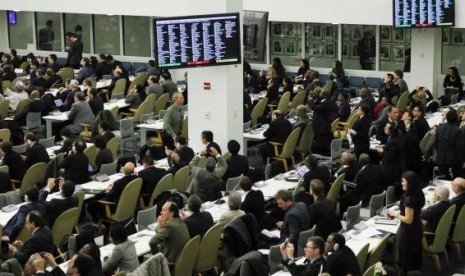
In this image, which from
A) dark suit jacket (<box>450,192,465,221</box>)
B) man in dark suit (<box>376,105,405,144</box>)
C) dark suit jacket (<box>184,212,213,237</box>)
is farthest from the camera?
man in dark suit (<box>376,105,405,144</box>)

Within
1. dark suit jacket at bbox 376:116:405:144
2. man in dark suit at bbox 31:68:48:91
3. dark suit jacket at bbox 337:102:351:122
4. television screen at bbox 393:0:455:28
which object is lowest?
dark suit jacket at bbox 376:116:405:144

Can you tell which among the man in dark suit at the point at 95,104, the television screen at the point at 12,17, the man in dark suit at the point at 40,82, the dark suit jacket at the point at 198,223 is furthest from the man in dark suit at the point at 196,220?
the television screen at the point at 12,17

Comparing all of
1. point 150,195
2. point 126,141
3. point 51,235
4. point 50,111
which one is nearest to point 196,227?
point 51,235

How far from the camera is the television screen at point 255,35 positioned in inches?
930

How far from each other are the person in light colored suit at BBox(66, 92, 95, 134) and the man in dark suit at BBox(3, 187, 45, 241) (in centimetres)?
694

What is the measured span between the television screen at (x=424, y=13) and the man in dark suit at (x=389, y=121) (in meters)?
3.66

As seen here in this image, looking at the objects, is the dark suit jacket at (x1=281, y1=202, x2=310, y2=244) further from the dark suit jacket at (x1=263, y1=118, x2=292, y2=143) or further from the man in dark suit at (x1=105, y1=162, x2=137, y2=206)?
the dark suit jacket at (x1=263, y1=118, x2=292, y2=143)

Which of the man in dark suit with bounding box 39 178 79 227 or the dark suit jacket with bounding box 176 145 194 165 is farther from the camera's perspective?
the dark suit jacket with bounding box 176 145 194 165

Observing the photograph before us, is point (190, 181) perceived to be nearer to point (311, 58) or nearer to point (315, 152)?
point (315, 152)

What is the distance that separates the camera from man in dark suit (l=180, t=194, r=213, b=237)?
40.0ft

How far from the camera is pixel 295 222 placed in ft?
39.8

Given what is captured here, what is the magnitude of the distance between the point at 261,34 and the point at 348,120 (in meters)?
4.96

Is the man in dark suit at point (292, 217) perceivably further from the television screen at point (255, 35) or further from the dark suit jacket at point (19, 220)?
the television screen at point (255, 35)

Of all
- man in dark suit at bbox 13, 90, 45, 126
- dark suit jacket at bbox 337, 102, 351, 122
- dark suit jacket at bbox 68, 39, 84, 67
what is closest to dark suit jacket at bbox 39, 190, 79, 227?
man in dark suit at bbox 13, 90, 45, 126
